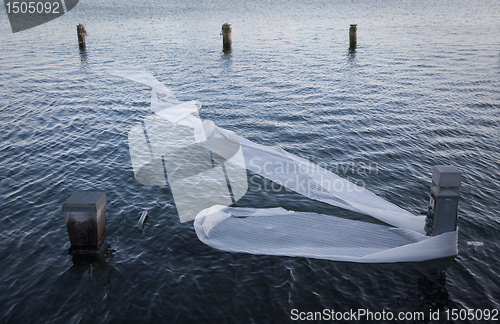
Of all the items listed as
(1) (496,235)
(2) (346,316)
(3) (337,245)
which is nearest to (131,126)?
(3) (337,245)

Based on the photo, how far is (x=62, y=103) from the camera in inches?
835

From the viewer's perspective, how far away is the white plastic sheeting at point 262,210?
9297mm

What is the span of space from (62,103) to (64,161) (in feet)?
27.1

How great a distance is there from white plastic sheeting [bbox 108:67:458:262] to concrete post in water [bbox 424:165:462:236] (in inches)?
10.4

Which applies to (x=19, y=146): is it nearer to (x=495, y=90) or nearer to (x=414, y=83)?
(x=414, y=83)

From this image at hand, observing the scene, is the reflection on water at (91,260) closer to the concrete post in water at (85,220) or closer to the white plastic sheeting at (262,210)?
the concrete post in water at (85,220)

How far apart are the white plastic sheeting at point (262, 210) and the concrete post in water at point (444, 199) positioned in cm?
26

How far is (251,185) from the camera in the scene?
12836mm

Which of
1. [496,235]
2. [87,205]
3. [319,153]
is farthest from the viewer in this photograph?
[319,153]

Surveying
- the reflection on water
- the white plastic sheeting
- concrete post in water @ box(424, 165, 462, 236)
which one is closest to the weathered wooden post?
the white plastic sheeting

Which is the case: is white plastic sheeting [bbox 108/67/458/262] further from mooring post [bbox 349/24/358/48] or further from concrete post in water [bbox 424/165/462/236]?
mooring post [bbox 349/24/358/48]

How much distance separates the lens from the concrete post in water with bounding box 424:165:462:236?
8594 millimetres

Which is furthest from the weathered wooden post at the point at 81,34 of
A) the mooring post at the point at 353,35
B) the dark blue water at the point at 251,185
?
the mooring post at the point at 353,35

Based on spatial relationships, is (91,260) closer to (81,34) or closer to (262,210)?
(262,210)
